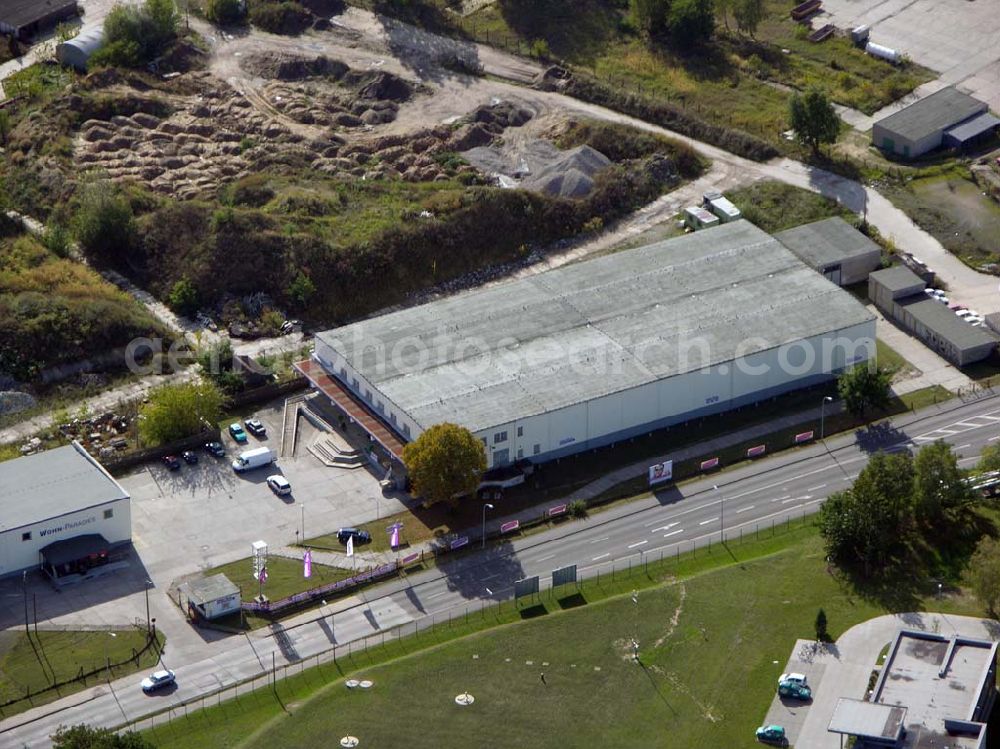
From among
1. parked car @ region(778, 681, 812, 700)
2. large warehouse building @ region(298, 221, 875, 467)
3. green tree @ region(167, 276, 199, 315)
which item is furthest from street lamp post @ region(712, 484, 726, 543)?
green tree @ region(167, 276, 199, 315)

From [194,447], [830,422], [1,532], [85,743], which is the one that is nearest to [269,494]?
[194,447]

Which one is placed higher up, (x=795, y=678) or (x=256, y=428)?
(x=256, y=428)

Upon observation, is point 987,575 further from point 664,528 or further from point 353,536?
point 353,536

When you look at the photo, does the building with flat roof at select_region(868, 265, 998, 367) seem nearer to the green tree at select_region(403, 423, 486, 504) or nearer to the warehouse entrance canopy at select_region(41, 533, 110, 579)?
the green tree at select_region(403, 423, 486, 504)

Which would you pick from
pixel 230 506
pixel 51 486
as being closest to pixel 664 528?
pixel 230 506

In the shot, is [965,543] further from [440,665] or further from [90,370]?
[90,370]
